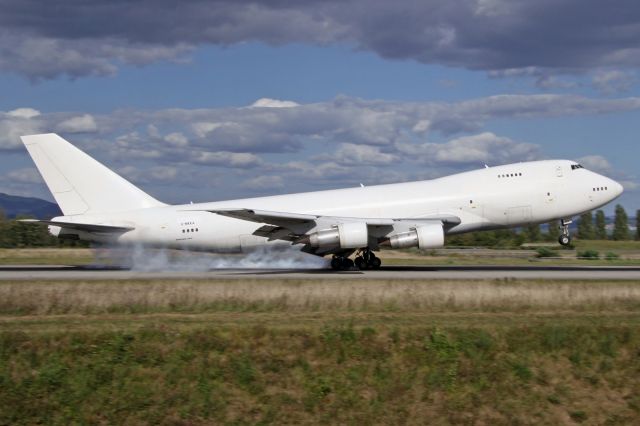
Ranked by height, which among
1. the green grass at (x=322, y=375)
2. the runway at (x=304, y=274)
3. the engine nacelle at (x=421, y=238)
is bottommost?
the green grass at (x=322, y=375)

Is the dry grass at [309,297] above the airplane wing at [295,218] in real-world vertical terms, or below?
below

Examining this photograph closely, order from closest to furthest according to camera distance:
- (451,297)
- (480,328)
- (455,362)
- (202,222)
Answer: (455,362)
(480,328)
(451,297)
(202,222)


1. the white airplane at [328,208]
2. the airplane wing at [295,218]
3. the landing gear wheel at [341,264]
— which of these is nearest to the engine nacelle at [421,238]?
the white airplane at [328,208]

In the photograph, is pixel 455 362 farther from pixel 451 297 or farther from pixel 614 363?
pixel 451 297

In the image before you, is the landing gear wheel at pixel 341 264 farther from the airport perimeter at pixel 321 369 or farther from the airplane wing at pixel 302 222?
the airport perimeter at pixel 321 369

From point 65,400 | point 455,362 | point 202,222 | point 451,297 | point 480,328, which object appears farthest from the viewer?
point 202,222

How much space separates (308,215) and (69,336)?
19451mm

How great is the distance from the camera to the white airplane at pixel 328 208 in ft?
122

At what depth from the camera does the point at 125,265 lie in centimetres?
4166

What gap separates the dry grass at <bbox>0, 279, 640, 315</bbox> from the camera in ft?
78.3

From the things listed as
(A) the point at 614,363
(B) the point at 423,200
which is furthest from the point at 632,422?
(B) the point at 423,200

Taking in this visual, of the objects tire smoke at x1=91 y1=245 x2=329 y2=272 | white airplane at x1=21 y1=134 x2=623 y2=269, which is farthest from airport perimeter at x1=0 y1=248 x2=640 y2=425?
tire smoke at x1=91 y1=245 x2=329 y2=272

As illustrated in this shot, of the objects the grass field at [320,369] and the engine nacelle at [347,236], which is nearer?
the grass field at [320,369]

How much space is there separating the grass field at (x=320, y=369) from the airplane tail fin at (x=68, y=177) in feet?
59.7
